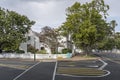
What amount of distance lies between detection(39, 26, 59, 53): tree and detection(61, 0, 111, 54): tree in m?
17.2

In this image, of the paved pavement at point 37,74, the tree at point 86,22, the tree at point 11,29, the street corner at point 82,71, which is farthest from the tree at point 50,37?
the paved pavement at point 37,74

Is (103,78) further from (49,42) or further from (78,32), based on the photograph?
(49,42)

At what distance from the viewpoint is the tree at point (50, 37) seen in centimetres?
11762

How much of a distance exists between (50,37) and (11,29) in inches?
1287

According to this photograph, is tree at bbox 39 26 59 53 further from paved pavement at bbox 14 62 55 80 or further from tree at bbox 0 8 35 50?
paved pavement at bbox 14 62 55 80

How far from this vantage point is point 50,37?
119 meters

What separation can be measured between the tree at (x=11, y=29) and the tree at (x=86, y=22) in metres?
13.4

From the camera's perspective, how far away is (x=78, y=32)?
3804 inches

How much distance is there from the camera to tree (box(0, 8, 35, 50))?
8569cm

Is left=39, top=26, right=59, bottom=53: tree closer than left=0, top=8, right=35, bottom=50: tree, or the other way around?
left=0, top=8, right=35, bottom=50: tree

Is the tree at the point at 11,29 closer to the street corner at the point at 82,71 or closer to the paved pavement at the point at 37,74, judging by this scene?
the street corner at the point at 82,71

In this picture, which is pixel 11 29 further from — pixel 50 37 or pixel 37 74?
pixel 37 74

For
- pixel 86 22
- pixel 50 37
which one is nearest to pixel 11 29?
pixel 86 22

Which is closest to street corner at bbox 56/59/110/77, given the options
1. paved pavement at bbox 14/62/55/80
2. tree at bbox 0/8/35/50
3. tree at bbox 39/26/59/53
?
paved pavement at bbox 14/62/55/80
